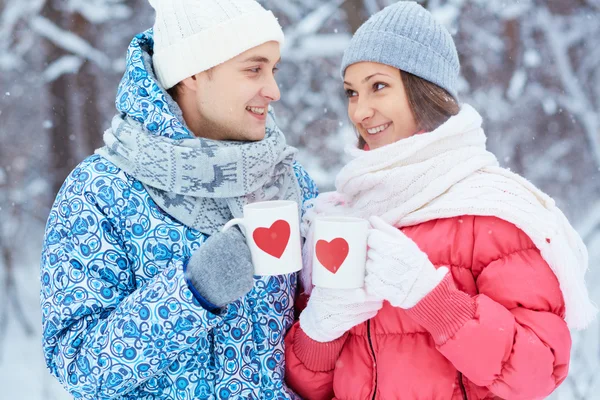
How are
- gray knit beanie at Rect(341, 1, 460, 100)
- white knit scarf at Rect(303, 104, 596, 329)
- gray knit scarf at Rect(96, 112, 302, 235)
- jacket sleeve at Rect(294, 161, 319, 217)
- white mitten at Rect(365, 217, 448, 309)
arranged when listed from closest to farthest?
white mitten at Rect(365, 217, 448, 309)
white knit scarf at Rect(303, 104, 596, 329)
gray knit scarf at Rect(96, 112, 302, 235)
gray knit beanie at Rect(341, 1, 460, 100)
jacket sleeve at Rect(294, 161, 319, 217)

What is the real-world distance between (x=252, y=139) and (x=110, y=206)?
1.65 ft

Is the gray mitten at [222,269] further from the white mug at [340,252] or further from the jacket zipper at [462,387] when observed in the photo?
the jacket zipper at [462,387]

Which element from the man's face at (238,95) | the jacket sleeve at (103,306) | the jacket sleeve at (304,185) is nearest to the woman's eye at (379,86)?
the man's face at (238,95)

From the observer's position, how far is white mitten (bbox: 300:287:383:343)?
1.52 metres

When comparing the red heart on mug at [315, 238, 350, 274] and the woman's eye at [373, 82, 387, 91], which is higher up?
the woman's eye at [373, 82, 387, 91]

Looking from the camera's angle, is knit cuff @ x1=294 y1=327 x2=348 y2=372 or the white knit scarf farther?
knit cuff @ x1=294 y1=327 x2=348 y2=372

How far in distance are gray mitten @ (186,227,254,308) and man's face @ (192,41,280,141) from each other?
1.74 feet

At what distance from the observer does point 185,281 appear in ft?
4.71

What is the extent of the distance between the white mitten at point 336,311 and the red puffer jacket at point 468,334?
75 millimetres

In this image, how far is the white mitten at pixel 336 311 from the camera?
152cm

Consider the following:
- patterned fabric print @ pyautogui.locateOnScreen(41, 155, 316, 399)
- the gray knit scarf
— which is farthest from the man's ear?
patterned fabric print @ pyautogui.locateOnScreen(41, 155, 316, 399)

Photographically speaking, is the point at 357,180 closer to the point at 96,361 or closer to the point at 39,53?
the point at 96,361

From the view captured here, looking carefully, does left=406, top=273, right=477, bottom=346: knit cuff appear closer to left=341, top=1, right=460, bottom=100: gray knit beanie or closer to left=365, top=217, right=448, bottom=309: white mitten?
left=365, top=217, right=448, bottom=309: white mitten

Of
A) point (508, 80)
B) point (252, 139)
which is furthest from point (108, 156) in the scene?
point (508, 80)
